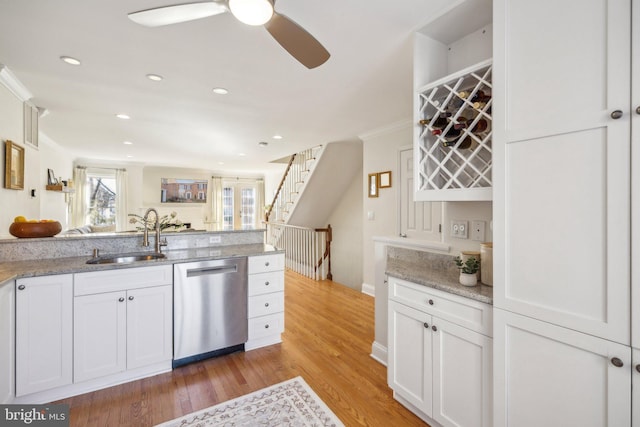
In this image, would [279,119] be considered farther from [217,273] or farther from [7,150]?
[7,150]

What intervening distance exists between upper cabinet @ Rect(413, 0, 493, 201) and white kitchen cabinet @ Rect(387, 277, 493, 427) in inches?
23.4

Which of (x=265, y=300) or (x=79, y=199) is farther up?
(x=79, y=199)

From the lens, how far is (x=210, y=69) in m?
2.38

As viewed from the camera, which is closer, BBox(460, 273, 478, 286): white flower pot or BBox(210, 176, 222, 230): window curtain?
BBox(460, 273, 478, 286): white flower pot

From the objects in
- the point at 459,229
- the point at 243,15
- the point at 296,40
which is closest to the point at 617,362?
the point at 459,229

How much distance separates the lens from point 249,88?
9.04 ft

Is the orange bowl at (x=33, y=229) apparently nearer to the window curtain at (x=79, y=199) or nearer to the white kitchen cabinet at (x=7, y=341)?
the white kitchen cabinet at (x=7, y=341)

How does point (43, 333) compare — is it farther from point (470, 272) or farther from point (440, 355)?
point (470, 272)

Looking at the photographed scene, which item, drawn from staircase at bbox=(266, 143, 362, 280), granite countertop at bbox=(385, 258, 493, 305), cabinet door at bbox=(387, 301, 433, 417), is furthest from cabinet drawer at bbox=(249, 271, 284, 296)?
staircase at bbox=(266, 143, 362, 280)

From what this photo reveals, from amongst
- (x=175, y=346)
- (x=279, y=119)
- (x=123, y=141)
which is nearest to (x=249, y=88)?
(x=279, y=119)

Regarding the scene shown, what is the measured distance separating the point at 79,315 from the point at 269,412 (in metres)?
1.43

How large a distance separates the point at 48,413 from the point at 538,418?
105 inches

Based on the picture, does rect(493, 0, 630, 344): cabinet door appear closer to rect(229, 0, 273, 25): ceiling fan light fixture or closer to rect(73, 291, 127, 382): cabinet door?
rect(229, 0, 273, 25): ceiling fan light fixture

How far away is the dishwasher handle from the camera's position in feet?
7.82
